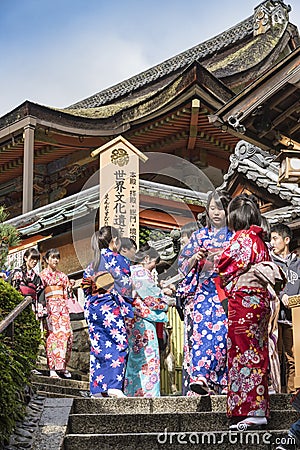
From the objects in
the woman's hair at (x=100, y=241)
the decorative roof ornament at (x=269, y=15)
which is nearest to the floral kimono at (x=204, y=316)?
the woman's hair at (x=100, y=241)

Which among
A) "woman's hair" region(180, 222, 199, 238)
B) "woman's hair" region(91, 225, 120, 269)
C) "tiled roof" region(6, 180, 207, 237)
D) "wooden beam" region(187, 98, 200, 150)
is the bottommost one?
"woman's hair" region(91, 225, 120, 269)

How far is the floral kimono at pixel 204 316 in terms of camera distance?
7.43 m

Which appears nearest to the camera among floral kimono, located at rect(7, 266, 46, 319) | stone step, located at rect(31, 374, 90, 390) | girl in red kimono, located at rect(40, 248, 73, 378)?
stone step, located at rect(31, 374, 90, 390)

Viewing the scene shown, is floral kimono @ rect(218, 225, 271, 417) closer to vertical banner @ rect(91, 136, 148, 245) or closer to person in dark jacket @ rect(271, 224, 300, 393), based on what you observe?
person in dark jacket @ rect(271, 224, 300, 393)

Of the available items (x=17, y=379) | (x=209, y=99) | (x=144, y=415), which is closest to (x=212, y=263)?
(x=144, y=415)

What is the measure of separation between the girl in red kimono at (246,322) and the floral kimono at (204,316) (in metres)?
1.06

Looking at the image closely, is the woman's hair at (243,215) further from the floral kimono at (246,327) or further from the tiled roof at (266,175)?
the tiled roof at (266,175)

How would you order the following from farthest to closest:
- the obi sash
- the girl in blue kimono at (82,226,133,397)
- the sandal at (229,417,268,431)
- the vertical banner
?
1. the vertical banner
2. the obi sash
3. the girl in blue kimono at (82,226,133,397)
4. the sandal at (229,417,268,431)

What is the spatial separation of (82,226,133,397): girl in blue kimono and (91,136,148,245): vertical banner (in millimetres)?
3862

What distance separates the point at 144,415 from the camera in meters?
6.30

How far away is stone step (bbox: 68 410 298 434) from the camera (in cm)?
625

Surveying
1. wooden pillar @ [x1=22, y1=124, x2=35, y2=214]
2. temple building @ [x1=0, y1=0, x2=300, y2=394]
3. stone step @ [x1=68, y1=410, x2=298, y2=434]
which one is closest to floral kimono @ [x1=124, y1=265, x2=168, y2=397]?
temple building @ [x1=0, y1=0, x2=300, y2=394]

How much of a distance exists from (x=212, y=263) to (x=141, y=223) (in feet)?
24.9

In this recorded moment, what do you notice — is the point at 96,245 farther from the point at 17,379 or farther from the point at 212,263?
the point at 17,379
